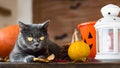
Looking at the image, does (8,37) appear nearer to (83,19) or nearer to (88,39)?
(88,39)

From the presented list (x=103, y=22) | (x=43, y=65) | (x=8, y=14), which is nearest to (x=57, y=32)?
(x=8, y=14)

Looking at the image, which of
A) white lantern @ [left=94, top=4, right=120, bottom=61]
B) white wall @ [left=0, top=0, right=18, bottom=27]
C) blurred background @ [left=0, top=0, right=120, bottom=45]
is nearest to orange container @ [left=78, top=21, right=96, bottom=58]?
white lantern @ [left=94, top=4, right=120, bottom=61]

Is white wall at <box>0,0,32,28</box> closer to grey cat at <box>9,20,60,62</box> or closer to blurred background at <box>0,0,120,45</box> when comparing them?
blurred background at <box>0,0,120,45</box>

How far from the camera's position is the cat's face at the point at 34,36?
0.87m

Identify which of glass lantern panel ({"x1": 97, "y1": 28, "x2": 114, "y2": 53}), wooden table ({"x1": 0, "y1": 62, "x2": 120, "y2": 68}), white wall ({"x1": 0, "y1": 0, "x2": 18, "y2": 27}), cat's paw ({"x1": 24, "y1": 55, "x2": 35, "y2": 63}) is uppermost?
white wall ({"x1": 0, "y1": 0, "x2": 18, "y2": 27})

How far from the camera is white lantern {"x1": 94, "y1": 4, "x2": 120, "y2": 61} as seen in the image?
93 cm

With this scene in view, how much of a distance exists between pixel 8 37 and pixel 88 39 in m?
0.35

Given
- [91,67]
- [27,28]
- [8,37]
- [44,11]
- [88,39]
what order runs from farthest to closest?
[44,11] < [8,37] < [88,39] < [27,28] < [91,67]

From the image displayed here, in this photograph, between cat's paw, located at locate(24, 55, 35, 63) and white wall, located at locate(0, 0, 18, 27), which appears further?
white wall, located at locate(0, 0, 18, 27)

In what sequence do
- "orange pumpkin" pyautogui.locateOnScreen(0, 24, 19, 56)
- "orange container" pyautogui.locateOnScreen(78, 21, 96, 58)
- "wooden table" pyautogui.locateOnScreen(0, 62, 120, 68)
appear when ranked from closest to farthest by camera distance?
"wooden table" pyautogui.locateOnScreen(0, 62, 120, 68) < "orange container" pyautogui.locateOnScreen(78, 21, 96, 58) < "orange pumpkin" pyautogui.locateOnScreen(0, 24, 19, 56)

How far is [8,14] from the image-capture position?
110 inches

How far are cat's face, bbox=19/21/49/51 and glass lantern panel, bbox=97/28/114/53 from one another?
204 mm

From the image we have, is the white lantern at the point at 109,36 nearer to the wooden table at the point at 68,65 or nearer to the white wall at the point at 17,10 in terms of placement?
the wooden table at the point at 68,65

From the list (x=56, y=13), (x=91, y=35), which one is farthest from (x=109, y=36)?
(x=56, y=13)
